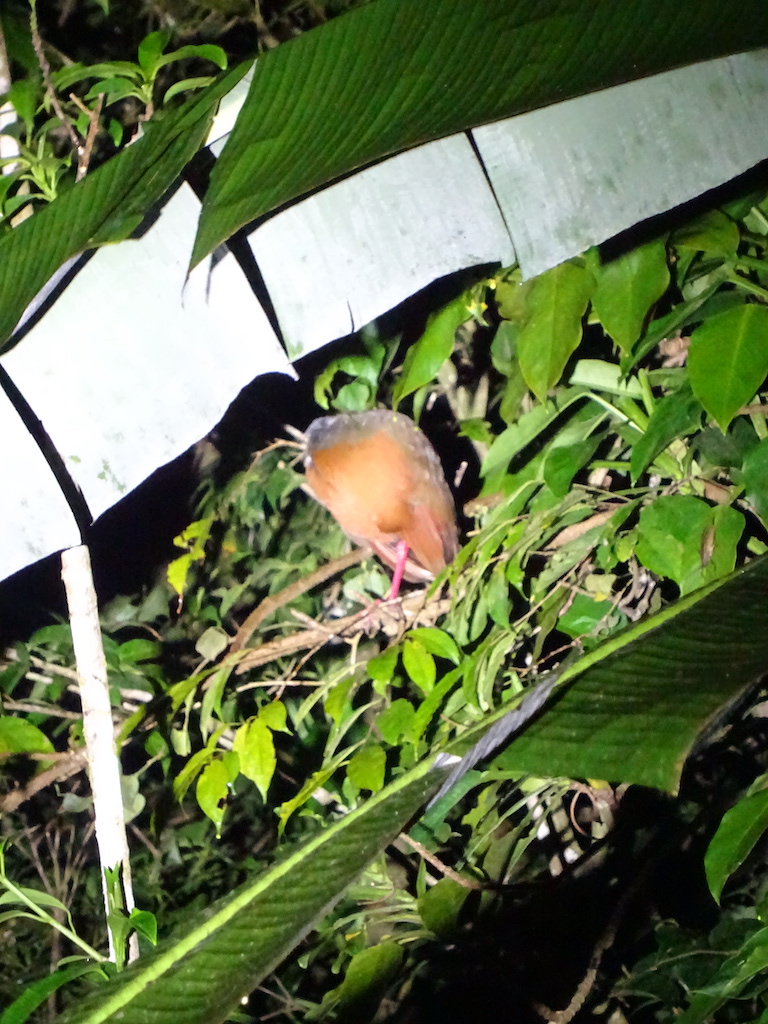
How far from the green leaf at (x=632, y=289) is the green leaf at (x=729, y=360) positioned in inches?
3.0

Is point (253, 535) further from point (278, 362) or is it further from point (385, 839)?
point (385, 839)

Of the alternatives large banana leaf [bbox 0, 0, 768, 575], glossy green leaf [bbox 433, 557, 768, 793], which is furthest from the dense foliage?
large banana leaf [bbox 0, 0, 768, 575]

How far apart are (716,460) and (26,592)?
1878mm

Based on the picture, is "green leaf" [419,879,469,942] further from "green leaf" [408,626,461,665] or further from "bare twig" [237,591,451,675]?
"bare twig" [237,591,451,675]

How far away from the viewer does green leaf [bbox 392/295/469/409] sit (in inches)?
40.1

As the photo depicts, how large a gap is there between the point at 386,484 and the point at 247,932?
1.44 meters

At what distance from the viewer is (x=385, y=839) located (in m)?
0.33

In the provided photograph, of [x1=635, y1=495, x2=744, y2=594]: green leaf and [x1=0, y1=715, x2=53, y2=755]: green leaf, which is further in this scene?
[x1=0, y1=715, x2=53, y2=755]: green leaf

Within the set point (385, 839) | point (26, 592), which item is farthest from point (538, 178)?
point (26, 592)

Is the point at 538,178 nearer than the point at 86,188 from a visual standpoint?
No

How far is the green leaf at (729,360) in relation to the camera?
72 centimetres

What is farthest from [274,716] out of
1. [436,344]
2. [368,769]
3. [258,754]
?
[436,344]

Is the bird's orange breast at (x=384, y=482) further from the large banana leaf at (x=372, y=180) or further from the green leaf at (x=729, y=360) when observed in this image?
the large banana leaf at (x=372, y=180)

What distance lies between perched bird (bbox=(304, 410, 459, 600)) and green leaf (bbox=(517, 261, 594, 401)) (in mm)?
801
